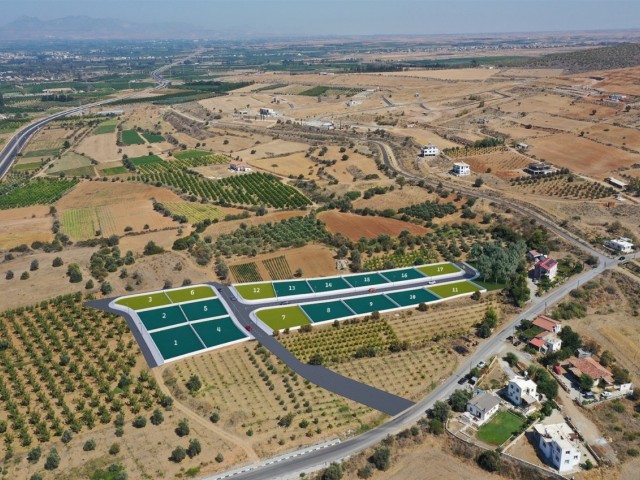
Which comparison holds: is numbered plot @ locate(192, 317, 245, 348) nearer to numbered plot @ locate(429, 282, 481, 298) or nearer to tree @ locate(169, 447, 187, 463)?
tree @ locate(169, 447, 187, 463)

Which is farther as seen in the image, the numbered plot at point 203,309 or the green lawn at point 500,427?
the numbered plot at point 203,309

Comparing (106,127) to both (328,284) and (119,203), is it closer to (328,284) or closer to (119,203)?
(119,203)

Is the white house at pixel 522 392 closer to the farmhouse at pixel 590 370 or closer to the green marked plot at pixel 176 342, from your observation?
the farmhouse at pixel 590 370

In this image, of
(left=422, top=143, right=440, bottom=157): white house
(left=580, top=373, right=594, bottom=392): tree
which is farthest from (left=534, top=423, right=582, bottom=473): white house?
(left=422, top=143, right=440, bottom=157): white house

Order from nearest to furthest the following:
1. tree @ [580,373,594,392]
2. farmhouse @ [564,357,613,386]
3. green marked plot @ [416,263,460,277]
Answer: tree @ [580,373,594,392], farmhouse @ [564,357,613,386], green marked plot @ [416,263,460,277]

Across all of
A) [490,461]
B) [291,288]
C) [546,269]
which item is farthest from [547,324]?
[291,288]

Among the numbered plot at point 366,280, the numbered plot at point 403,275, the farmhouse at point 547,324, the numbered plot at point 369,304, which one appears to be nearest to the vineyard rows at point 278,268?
the numbered plot at point 366,280
